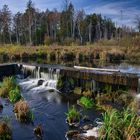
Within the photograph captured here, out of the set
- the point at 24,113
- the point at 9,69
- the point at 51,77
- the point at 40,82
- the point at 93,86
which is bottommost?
the point at 24,113

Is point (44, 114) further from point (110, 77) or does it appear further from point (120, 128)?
point (120, 128)

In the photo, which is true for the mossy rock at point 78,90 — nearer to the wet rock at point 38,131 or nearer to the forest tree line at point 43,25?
the wet rock at point 38,131

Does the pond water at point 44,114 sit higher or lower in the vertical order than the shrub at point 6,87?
lower

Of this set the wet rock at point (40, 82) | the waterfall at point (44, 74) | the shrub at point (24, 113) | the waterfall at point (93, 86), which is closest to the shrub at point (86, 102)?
the waterfall at point (93, 86)

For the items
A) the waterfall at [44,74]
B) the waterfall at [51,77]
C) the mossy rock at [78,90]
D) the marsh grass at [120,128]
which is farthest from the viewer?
the waterfall at [44,74]

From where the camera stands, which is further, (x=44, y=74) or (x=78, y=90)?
(x=44, y=74)

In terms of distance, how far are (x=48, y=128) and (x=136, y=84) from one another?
21.5 feet

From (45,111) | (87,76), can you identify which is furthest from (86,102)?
(87,76)

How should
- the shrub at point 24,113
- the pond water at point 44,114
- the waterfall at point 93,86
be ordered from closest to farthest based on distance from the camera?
the pond water at point 44,114, the shrub at point 24,113, the waterfall at point 93,86

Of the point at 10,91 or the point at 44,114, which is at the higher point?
the point at 10,91

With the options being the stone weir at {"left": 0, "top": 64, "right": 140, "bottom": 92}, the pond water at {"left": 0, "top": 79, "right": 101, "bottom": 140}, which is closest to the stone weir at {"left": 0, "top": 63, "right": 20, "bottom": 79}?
the stone weir at {"left": 0, "top": 64, "right": 140, "bottom": 92}

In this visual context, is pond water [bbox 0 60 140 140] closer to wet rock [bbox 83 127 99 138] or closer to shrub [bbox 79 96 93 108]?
shrub [bbox 79 96 93 108]

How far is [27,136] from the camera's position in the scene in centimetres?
1313

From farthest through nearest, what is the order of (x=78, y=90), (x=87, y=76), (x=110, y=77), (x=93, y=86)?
(x=87, y=76)
(x=78, y=90)
(x=93, y=86)
(x=110, y=77)
